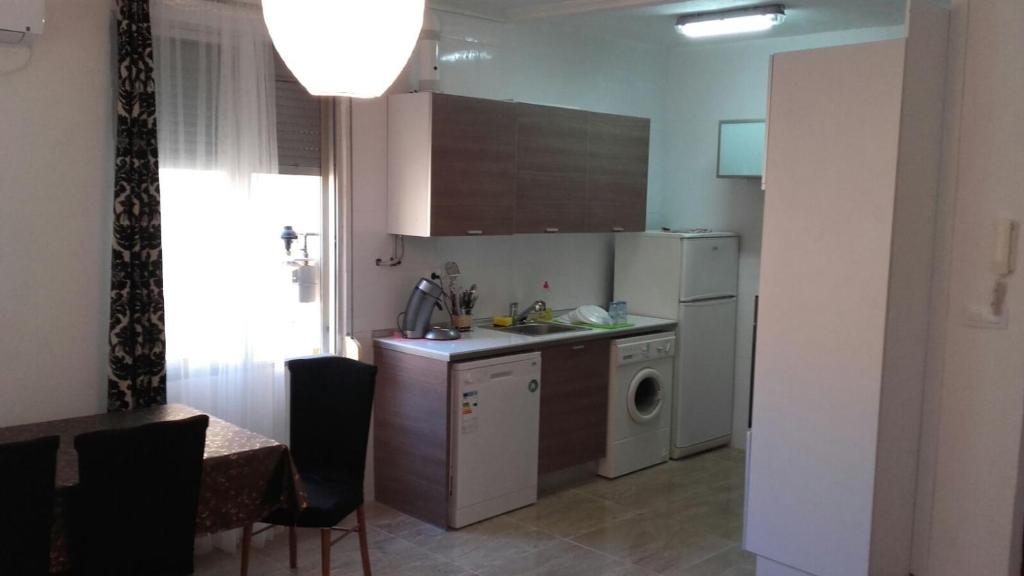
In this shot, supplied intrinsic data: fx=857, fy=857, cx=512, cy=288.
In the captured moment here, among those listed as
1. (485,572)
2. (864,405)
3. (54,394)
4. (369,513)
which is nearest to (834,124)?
(864,405)

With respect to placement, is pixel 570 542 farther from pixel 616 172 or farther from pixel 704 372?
pixel 616 172

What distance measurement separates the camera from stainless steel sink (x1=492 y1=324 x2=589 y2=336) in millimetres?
4879

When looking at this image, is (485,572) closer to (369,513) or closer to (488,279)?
(369,513)

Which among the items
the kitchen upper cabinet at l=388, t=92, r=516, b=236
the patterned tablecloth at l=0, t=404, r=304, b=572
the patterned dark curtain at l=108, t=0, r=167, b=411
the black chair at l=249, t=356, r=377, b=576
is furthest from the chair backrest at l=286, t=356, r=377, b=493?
the kitchen upper cabinet at l=388, t=92, r=516, b=236

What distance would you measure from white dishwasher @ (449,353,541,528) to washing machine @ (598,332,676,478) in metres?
0.64

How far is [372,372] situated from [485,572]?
3.46 ft

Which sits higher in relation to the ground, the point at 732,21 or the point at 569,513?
the point at 732,21

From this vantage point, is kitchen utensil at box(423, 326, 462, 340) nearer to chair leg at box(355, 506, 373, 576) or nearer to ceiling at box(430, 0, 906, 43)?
chair leg at box(355, 506, 373, 576)

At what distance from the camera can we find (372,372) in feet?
11.3

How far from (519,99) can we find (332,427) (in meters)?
2.46

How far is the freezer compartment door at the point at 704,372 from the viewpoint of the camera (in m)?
5.37

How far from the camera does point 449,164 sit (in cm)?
429

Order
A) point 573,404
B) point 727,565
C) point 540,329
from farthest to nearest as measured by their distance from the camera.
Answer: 1. point 540,329
2. point 573,404
3. point 727,565

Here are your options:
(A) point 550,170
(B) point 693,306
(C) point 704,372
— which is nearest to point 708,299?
(B) point 693,306
